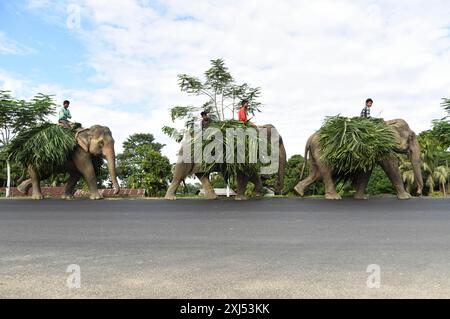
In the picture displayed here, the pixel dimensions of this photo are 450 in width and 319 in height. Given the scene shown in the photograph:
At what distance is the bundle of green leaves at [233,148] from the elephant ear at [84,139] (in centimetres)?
349

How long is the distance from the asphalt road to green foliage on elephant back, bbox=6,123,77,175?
16.0 ft

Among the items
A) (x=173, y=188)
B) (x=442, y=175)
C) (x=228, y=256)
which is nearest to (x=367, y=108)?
(x=173, y=188)

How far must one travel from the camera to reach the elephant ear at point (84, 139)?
1138 cm

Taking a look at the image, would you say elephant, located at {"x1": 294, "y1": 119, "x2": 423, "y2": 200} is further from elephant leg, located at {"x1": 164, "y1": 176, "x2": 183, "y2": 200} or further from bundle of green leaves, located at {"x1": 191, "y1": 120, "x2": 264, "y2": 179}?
elephant leg, located at {"x1": 164, "y1": 176, "x2": 183, "y2": 200}

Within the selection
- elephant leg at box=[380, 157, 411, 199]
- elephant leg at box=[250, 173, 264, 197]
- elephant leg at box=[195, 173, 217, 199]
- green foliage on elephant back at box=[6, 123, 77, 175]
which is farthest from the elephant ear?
elephant leg at box=[380, 157, 411, 199]

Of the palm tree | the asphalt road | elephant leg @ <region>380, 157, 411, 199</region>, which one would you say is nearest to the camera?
the asphalt road

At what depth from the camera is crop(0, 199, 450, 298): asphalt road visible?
2.67 m

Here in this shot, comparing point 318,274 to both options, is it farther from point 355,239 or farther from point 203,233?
point 203,233

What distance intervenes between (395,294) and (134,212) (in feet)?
18.5

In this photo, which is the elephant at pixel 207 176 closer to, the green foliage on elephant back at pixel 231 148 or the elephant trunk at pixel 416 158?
the green foliage on elephant back at pixel 231 148

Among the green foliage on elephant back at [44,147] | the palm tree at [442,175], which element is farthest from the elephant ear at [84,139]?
the palm tree at [442,175]

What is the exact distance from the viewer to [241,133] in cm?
979

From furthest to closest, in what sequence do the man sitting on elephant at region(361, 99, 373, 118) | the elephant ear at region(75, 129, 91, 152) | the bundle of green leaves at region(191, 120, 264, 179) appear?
the elephant ear at region(75, 129, 91, 152) → the man sitting on elephant at region(361, 99, 373, 118) → the bundle of green leaves at region(191, 120, 264, 179)

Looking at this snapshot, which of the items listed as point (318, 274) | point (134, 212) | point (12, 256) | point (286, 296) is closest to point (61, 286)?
point (12, 256)
